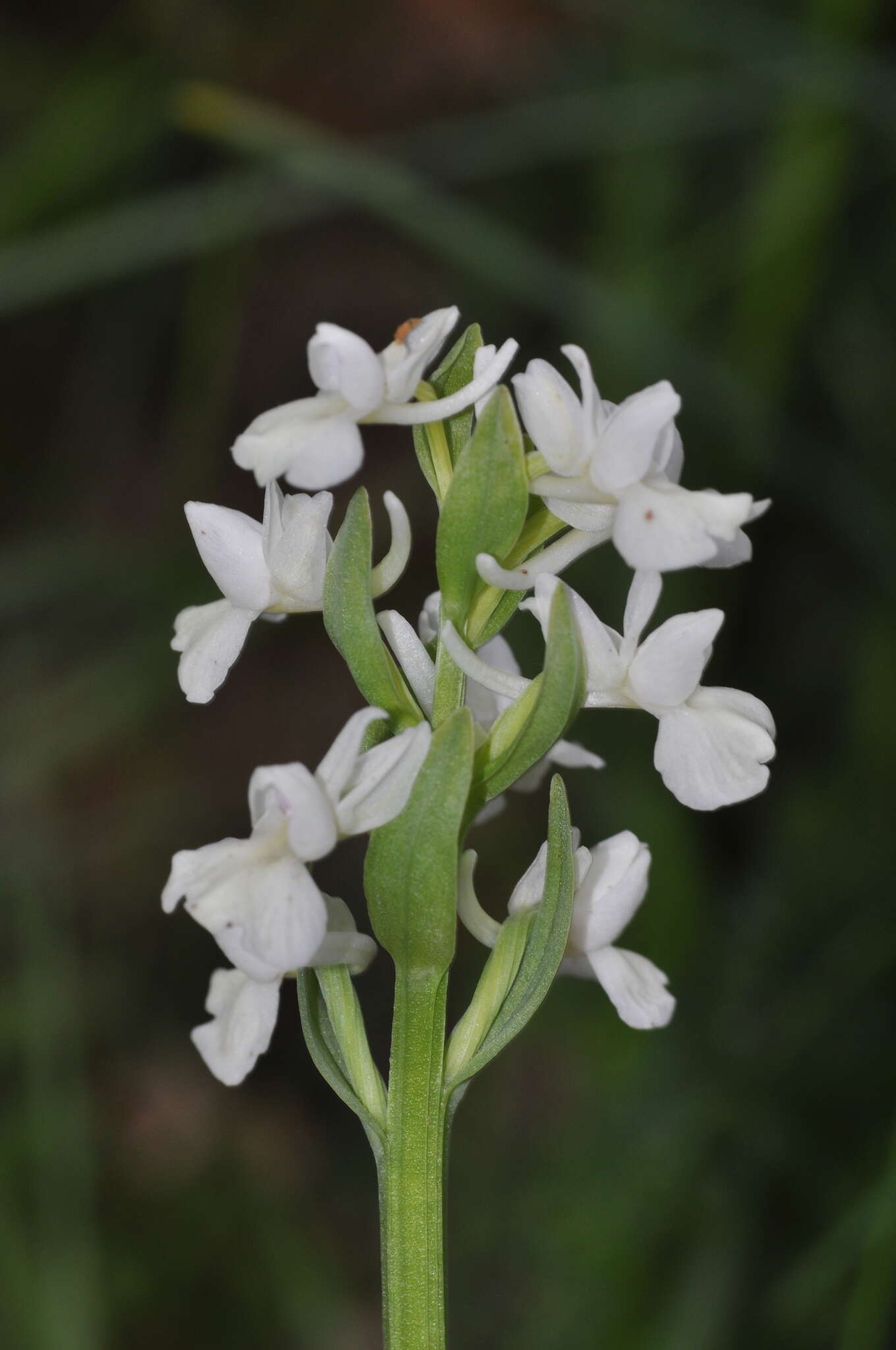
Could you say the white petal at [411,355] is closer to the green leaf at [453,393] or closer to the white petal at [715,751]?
the green leaf at [453,393]

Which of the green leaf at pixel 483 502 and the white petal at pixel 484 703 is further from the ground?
the green leaf at pixel 483 502

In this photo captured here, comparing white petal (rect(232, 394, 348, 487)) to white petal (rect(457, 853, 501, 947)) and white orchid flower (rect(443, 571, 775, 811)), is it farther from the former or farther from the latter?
white petal (rect(457, 853, 501, 947))

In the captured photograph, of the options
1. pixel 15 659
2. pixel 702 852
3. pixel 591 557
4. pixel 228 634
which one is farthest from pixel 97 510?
pixel 228 634

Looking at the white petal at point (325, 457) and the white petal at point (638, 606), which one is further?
the white petal at point (638, 606)

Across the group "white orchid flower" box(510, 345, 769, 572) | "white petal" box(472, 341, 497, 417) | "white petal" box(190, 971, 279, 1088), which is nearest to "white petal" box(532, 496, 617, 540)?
"white orchid flower" box(510, 345, 769, 572)

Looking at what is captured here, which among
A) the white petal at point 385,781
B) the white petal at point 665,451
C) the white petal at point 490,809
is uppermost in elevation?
the white petal at point 665,451

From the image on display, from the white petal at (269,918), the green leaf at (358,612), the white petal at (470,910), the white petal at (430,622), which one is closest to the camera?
the white petal at (269,918)

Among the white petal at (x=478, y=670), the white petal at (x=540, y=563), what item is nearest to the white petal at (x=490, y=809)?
the white petal at (x=478, y=670)

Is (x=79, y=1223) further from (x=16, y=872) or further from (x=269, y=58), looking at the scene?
(x=269, y=58)
